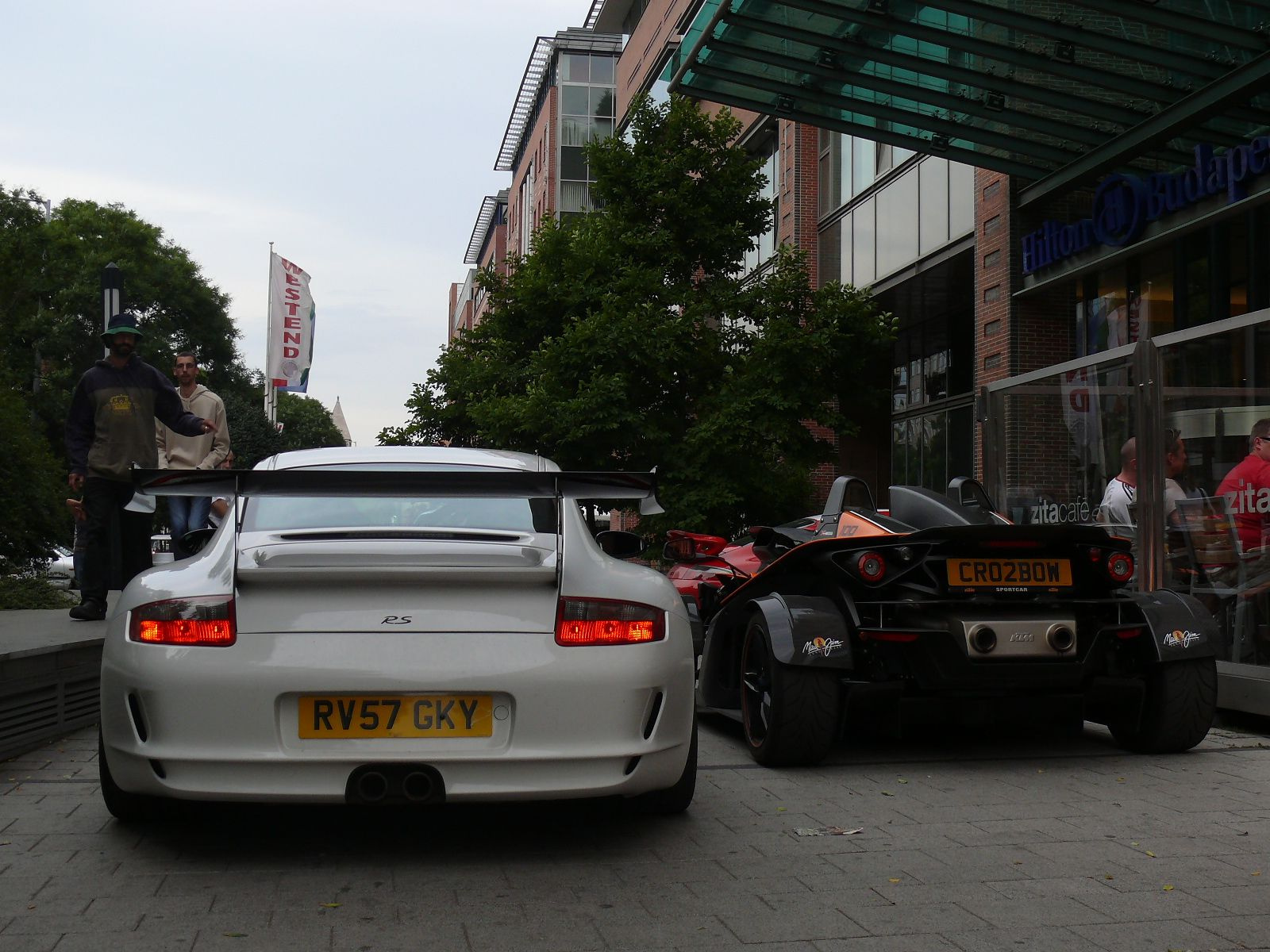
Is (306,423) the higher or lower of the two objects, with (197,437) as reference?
higher

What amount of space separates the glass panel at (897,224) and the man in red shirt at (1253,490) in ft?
51.0

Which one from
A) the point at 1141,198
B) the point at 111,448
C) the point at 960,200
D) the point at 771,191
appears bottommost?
the point at 111,448

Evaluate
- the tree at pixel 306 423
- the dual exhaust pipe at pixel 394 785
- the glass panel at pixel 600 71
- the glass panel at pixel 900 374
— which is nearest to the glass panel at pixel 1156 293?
the glass panel at pixel 900 374

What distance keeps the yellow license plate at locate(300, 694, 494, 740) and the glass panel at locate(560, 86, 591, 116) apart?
6233 centimetres

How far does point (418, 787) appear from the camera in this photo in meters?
3.95

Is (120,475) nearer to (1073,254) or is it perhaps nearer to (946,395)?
(1073,254)

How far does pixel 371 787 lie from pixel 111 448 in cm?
474

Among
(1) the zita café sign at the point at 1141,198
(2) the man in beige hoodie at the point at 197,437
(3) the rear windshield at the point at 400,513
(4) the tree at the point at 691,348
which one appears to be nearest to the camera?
(3) the rear windshield at the point at 400,513

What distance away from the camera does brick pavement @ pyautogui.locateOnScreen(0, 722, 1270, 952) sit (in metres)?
3.43

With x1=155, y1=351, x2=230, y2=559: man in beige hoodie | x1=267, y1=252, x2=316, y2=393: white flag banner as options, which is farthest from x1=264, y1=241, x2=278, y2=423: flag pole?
x1=155, y1=351, x2=230, y2=559: man in beige hoodie

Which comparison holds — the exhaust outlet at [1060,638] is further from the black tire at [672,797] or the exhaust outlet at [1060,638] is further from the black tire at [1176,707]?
the black tire at [672,797]

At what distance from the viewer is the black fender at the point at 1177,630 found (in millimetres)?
A: 6062

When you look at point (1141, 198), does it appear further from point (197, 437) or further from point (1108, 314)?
point (197, 437)

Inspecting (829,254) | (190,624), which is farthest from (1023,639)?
(829,254)
